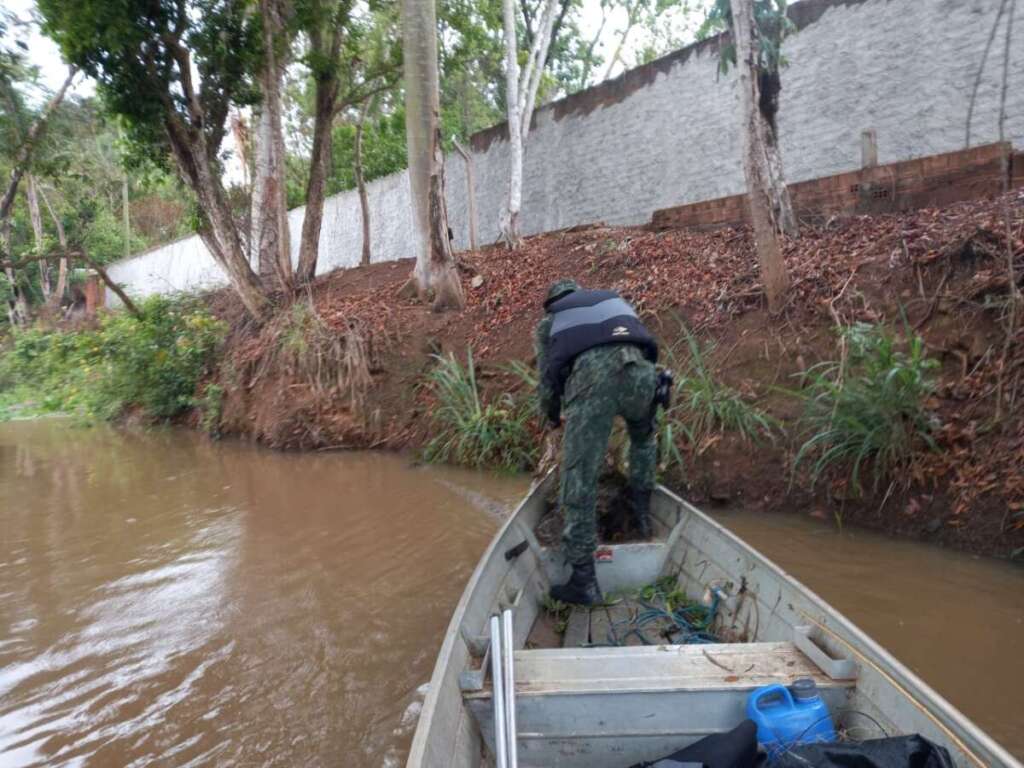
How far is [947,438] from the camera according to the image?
15.2 ft

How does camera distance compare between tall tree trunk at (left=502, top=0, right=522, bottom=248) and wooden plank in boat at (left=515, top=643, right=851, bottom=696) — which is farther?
tall tree trunk at (left=502, top=0, right=522, bottom=248)

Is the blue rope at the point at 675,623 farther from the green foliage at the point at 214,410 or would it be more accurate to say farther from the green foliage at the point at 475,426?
the green foliage at the point at 214,410

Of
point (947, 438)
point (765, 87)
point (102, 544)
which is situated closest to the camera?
point (947, 438)

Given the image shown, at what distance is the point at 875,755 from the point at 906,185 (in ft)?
20.7

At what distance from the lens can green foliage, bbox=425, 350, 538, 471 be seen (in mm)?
7281

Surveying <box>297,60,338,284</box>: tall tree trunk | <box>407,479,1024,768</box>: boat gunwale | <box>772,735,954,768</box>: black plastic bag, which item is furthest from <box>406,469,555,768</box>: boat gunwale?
<box>297,60,338,284</box>: tall tree trunk

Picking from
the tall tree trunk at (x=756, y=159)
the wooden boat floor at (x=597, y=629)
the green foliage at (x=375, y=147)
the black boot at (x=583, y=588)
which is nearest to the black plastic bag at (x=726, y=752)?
the wooden boat floor at (x=597, y=629)

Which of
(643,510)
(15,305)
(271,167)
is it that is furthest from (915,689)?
(15,305)

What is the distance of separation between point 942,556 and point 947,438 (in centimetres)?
81

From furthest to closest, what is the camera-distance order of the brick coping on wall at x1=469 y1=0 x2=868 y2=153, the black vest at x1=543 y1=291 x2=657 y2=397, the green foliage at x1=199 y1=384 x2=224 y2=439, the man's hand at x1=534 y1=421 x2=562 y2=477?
the green foliage at x1=199 y1=384 x2=224 y2=439
the brick coping on wall at x1=469 y1=0 x2=868 y2=153
the man's hand at x1=534 y1=421 x2=562 y2=477
the black vest at x1=543 y1=291 x2=657 y2=397

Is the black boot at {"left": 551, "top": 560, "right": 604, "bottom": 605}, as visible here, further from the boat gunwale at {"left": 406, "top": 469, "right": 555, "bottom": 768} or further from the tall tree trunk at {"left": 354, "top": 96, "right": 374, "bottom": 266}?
the tall tree trunk at {"left": 354, "top": 96, "right": 374, "bottom": 266}

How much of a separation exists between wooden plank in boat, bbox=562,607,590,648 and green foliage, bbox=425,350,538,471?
11.2ft

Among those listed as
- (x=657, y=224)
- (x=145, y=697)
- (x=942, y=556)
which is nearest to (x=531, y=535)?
(x=145, y=697)

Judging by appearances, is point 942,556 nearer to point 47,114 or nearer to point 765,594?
point 765,594
